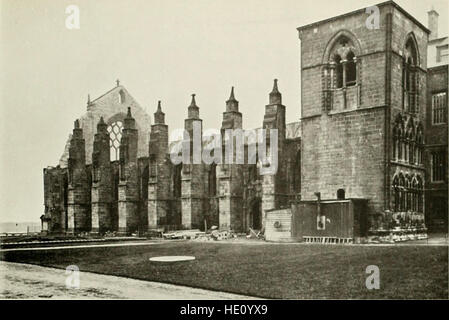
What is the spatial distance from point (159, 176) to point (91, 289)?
25.7 m

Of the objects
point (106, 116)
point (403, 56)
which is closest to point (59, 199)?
point (106, 116)

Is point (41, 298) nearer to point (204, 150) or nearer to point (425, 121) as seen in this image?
point (425, 121)

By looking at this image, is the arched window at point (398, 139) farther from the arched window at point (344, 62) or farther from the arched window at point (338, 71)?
the arched window at point (338, 71)

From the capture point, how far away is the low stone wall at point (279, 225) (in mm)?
25688

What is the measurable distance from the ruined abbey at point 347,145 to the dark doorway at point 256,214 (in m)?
0.08

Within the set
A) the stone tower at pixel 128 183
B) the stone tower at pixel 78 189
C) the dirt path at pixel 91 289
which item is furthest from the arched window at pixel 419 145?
the stone tower at pixel 78 189

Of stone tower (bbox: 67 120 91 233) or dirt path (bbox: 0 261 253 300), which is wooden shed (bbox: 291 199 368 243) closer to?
dirt path (bbox: 0 261 253 300)

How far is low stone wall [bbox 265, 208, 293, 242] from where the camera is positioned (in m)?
25.7

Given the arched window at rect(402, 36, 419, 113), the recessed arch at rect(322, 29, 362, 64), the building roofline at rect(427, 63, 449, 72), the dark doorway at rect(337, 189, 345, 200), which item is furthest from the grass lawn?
the building roofline at rect(427, 63, 449, 72)

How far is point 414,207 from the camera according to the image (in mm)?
25594

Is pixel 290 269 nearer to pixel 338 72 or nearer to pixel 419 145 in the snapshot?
pixel 338 72

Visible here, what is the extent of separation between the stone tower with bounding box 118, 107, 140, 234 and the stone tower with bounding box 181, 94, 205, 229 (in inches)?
223

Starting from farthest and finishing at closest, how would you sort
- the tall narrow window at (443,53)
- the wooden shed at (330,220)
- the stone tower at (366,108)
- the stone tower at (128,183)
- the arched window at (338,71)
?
the stone tower at (128,183) < the tall narrow window at (443,53) < the arched window at (338,71) < the stone tower at (366,108) < the wooden shed at (330,220)

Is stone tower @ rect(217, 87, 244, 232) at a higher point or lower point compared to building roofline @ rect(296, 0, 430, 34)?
lower
